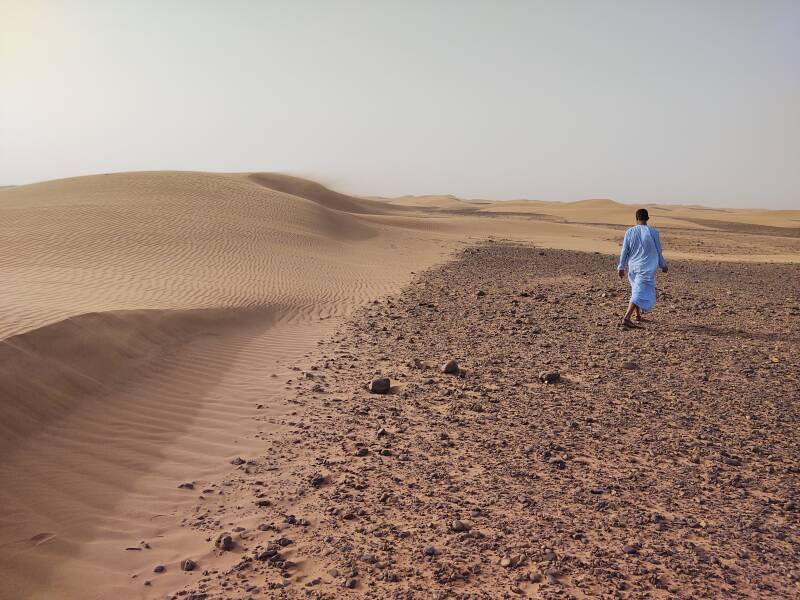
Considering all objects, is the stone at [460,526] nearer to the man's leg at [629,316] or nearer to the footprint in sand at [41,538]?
the footprint in sand at [41,538]

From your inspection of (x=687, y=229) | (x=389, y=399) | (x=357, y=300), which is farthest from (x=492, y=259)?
Answer: (x=687, y=229)

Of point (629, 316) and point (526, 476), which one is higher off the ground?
point (629, 316)

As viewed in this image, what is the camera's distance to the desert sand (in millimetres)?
3447

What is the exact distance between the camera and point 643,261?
9.34 m

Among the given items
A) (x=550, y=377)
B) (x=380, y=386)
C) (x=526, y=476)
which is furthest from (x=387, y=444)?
(x=550, y=377)

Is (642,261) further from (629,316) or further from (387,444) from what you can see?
(387,444)

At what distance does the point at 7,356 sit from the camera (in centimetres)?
565

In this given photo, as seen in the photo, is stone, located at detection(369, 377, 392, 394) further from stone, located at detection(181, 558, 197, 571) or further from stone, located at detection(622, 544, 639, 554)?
stone, located at detection(622, 544, 639, 554)

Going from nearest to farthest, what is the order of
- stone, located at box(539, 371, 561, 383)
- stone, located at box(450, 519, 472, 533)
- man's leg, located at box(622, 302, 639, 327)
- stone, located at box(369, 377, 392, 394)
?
stone, located at box(450, 519, 472, 533) → stone, located at box(369, 377, 392, 394) → stone, located at box(539, 371, 561, 383) → man's leg, located at box(622, 302, 639, 327)

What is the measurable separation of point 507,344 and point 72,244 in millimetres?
12146

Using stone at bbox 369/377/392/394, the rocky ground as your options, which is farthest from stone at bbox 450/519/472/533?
stone at bbox 369/377/392/394

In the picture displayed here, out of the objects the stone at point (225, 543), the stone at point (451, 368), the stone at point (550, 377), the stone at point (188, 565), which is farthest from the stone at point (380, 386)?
the stone at point (188, 565)

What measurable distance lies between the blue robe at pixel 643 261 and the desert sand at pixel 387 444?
0.59 metres

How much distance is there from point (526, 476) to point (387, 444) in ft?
4.23
